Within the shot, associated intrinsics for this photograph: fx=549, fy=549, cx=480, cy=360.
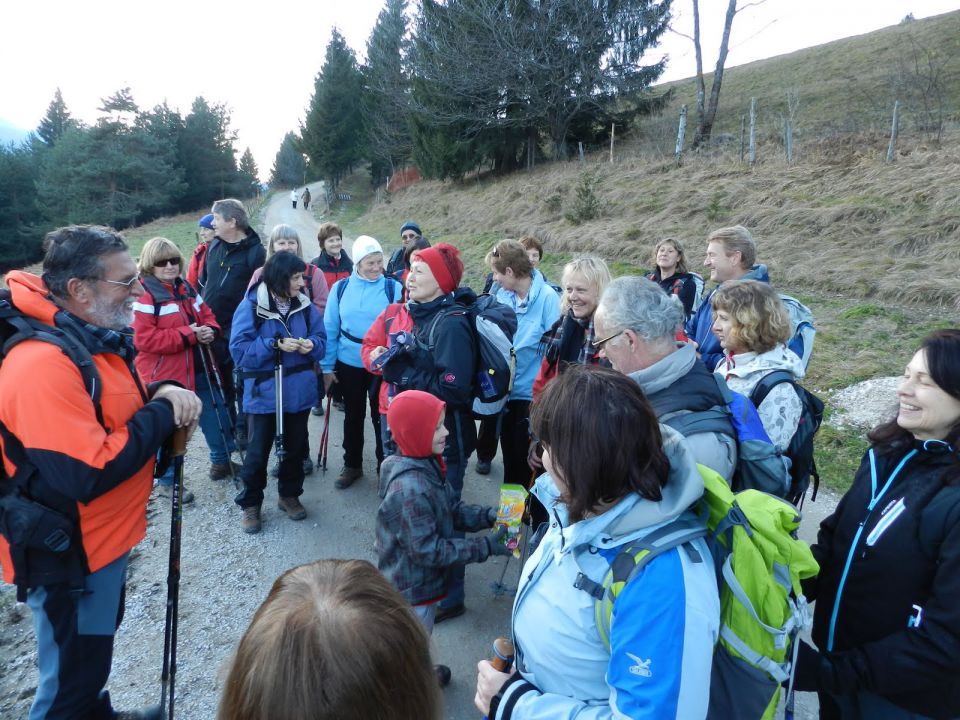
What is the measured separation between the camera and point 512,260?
453cm

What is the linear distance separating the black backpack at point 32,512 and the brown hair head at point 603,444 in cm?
181

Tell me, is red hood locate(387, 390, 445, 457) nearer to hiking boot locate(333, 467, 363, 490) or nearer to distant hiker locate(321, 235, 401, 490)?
distant hiker locate(321, 235, 401, 490)

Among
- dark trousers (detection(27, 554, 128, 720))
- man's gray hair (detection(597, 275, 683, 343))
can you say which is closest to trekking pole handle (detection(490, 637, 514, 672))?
man's gray hair (detection(597, 275, 683, 343))

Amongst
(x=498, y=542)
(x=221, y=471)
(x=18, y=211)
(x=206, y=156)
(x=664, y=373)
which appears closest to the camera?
(x=664, y=373)

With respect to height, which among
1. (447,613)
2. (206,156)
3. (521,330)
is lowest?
(447,613)

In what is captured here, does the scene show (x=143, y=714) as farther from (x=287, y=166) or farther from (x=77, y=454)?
(x=287, y=166)

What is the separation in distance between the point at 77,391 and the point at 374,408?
9.74 feet

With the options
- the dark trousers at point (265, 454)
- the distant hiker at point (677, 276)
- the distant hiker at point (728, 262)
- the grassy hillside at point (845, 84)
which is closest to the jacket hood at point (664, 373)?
the distant hiker at point (728, 262)

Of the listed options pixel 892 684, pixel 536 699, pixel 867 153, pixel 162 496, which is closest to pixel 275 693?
pixel 536 699

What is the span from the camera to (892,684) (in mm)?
1668

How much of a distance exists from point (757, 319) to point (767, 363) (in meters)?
0.22

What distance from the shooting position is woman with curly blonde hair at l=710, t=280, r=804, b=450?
2.36m

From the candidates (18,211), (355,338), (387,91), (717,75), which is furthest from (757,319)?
(18,211)

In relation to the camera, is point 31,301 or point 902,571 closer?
point 902,571
